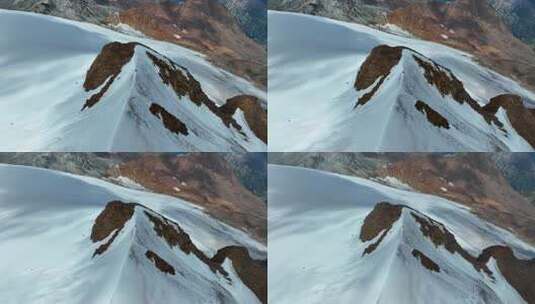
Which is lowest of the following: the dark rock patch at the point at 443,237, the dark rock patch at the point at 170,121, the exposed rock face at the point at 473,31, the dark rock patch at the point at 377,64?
the dark rock patch at the point at 443,237

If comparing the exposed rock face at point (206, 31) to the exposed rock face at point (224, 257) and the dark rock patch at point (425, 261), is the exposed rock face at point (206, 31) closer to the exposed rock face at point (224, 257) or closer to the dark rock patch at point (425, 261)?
the exposed rock face at point (224, 257)

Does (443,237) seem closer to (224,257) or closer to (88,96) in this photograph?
(224,257)

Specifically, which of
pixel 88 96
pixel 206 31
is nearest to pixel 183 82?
pixel 206 31

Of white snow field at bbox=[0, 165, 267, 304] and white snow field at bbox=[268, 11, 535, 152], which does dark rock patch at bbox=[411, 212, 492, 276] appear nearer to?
white snow field at bbox=[268, 11, 535, 152]

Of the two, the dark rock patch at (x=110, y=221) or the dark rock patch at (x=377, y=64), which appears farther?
the dark rock patch at (x=377, y=64)

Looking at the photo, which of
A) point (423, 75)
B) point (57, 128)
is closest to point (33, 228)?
point (57, 128)

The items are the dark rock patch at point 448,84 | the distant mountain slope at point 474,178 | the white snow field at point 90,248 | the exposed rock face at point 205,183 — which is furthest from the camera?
the dark rock patch at point 448,84

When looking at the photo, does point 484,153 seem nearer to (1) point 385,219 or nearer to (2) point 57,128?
(1) point 385,219

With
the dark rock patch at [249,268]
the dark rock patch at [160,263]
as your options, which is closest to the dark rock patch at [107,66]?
the dark rock patch at [160,263]
